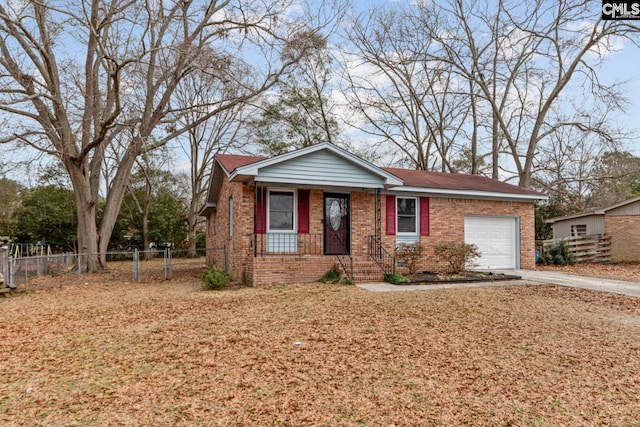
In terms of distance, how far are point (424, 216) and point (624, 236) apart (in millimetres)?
11643

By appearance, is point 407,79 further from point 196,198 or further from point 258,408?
point 258,408

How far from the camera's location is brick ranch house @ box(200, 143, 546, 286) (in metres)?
10.7

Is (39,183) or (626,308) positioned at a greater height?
(39,183)

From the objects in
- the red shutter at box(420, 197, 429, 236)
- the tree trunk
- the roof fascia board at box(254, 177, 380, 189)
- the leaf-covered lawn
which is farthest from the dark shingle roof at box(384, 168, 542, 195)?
the tree trunk

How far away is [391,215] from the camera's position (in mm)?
12672

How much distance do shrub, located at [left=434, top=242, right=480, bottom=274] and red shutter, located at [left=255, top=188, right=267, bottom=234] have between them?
17.5 feet

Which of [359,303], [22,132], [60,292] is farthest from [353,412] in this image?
[22,132]

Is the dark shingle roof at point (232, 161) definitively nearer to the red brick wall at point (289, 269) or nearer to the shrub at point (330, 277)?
the red brick wall at point (289, 269)

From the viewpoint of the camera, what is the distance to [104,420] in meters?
3.03

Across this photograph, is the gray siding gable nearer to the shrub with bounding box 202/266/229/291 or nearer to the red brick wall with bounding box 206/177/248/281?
the red brick wall with bounding box 206/177/248/281

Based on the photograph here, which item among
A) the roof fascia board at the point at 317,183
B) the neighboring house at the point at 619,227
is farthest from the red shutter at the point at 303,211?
the neighboring house at the point at 619,227

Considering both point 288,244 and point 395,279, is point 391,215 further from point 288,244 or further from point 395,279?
point 288,244

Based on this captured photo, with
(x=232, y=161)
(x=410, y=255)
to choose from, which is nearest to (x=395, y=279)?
(x=410, y=255)

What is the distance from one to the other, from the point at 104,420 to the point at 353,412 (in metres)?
1.93
